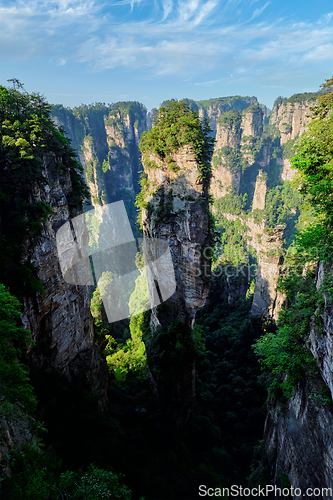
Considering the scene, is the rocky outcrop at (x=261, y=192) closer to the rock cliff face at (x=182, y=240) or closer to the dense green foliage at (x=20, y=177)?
the rock cliff face at (x=182, y=240)

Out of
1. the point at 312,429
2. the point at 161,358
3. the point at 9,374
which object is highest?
the point at 9,374

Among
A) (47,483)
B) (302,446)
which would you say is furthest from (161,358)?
(47,483)

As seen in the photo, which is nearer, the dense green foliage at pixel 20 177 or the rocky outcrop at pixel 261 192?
the dense green foliage at pixel 20 177

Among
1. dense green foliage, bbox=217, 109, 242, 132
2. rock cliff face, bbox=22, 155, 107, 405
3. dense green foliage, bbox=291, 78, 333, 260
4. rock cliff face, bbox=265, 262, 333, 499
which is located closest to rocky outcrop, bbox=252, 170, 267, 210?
dense green foliage, bbox=217, 109, 242, 132

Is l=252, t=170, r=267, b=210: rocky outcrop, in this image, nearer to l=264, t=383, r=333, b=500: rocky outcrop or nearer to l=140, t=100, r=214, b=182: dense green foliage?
l=140, t=100, r=214, b=182: dense green foliage

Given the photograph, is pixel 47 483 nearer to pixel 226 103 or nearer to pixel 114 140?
pixel 114 140

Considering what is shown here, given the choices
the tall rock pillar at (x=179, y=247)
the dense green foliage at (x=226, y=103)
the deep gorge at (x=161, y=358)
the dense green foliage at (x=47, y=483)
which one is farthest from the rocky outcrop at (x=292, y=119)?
the dense green foliage at (x=47, y=483)

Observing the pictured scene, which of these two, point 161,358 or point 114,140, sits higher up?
point 114,140
